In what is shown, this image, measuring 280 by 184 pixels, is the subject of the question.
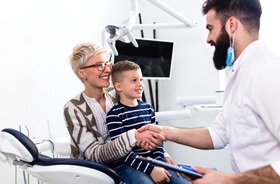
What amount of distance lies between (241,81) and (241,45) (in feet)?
0.53

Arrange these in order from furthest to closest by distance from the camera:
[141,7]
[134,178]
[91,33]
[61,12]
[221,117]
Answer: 1. [141,7]
2. [91,33]
3. [61,12]
4. [221,117]
5. [134,178]

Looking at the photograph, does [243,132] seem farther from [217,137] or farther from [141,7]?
[141,7]

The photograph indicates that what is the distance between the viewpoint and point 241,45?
1162mm

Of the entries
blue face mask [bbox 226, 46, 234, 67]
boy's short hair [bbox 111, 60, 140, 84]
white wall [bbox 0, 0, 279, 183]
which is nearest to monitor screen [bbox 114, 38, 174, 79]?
white wall [bbox 0, 0, 279, 183]

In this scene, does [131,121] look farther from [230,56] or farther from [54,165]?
[230,56]

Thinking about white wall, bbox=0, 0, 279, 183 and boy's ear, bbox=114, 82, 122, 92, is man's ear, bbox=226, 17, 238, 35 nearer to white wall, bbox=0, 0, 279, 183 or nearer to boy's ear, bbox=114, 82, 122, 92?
boy's ear, bbox=114, 82, 122, 92

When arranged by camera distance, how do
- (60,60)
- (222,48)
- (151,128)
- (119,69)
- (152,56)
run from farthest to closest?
(152,56) → (60,60) → (119,69) → (151,128) → (222,48)

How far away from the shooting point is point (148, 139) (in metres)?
1.30

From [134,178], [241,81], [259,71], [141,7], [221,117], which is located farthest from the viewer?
[141,7]

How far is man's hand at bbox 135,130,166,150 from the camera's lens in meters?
1.27

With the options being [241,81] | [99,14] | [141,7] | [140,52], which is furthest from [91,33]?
[241,81]

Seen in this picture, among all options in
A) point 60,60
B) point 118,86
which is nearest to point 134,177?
point 118,86

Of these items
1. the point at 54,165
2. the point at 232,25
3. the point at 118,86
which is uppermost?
the point at 232,25

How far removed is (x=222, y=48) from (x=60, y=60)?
1.47 meters
